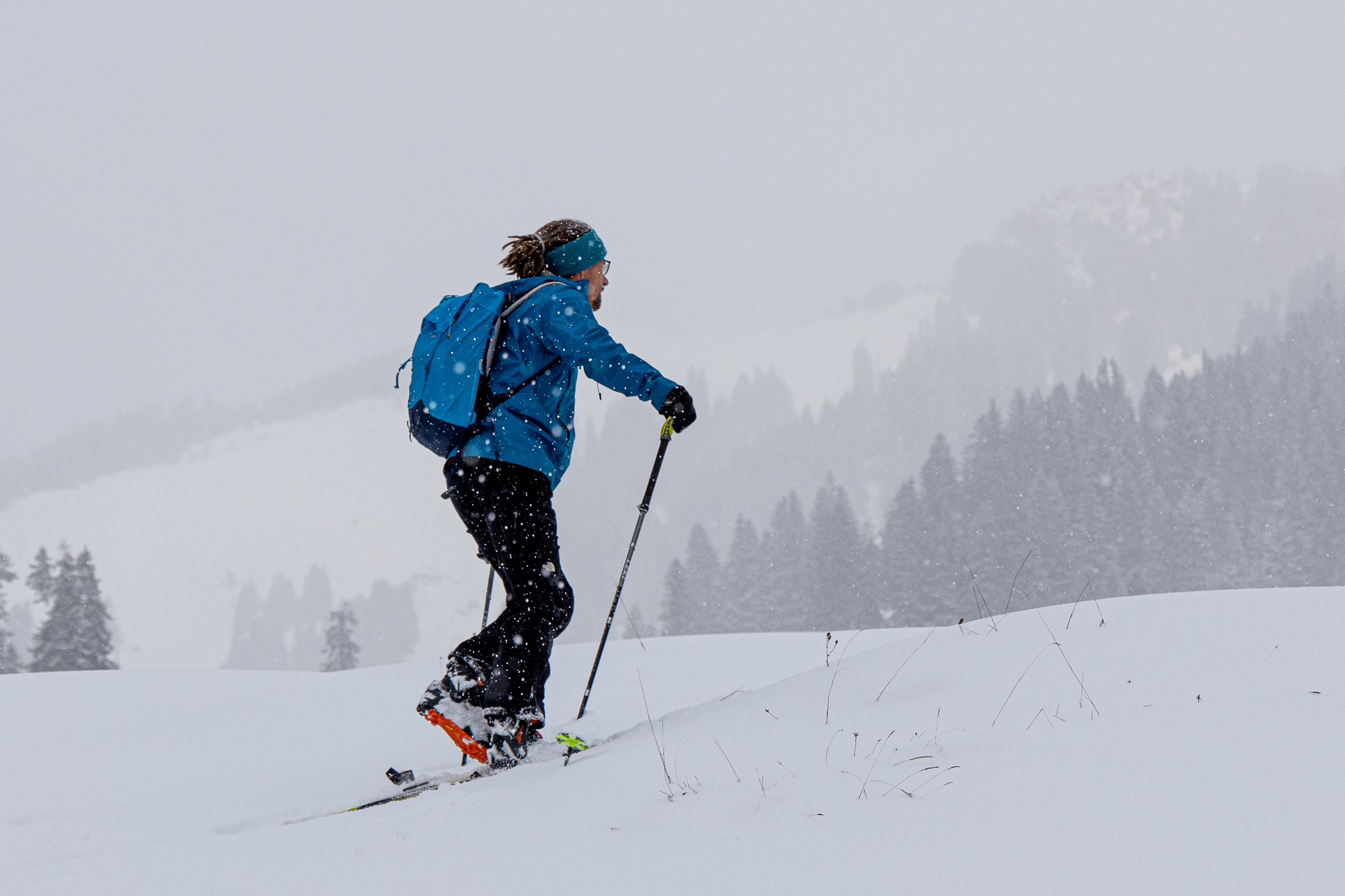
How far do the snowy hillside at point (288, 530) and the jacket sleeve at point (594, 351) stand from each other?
314ft

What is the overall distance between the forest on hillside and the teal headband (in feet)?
113

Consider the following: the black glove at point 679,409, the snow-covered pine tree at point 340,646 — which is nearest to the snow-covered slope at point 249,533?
the snow-covered pine tree at point 340,646

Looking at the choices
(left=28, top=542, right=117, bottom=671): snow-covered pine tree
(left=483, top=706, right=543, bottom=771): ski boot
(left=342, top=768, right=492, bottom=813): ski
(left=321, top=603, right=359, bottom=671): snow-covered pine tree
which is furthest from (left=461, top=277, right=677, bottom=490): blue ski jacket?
(left=321, top=603, right=359, bottom=671): snow-covered pine tree

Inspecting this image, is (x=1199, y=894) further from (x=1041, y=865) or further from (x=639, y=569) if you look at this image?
(x=639, y=569)

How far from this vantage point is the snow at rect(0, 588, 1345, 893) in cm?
149

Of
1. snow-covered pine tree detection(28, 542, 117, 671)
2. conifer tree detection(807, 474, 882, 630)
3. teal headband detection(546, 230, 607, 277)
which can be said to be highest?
snow-covered pine tree detection(28, 542, 117, 671)

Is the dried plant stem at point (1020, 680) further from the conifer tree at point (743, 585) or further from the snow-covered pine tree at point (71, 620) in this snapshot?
the conifer tree at point (743, 585)

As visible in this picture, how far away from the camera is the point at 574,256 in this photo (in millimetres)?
3773

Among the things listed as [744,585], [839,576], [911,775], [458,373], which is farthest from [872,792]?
[744,585]

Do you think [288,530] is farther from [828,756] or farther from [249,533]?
[828,756]

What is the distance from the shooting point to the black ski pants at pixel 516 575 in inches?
127

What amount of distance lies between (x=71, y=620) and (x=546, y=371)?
30.4 metres

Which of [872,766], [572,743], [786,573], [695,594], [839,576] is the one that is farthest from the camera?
[695,594]

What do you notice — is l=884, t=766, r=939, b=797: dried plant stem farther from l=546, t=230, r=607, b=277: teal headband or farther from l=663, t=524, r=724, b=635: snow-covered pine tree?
l=663, t=524, r=724, b=635: snow-covered pine tree
